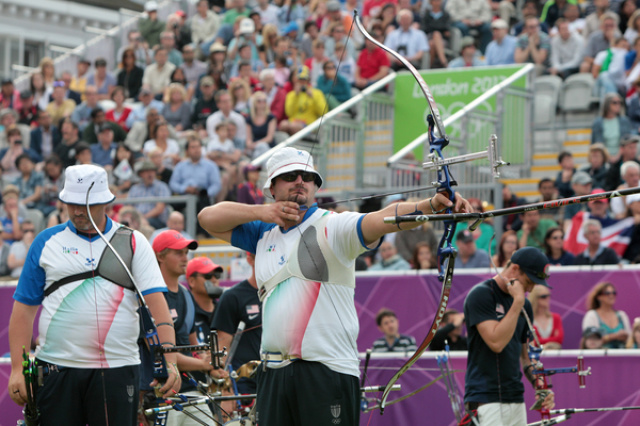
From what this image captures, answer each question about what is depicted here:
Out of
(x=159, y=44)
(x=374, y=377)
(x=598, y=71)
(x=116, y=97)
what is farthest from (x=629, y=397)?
(x=159, y=44)

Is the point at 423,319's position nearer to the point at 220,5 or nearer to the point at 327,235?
the point at 327,235

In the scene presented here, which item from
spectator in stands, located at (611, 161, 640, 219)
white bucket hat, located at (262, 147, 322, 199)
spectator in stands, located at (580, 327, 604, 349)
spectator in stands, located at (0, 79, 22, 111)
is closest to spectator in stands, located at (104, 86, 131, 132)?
spectator in stands, located at (0, 79, 22, 111)

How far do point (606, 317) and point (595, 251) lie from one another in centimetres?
118

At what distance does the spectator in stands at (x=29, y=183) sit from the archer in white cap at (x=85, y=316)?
986cm

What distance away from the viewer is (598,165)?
11727mm

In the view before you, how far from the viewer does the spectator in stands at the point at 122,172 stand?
15.1 meters

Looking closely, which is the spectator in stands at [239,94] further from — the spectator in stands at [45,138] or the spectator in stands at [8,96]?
the spectator in stands at [8,96]

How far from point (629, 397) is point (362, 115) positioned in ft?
24.9

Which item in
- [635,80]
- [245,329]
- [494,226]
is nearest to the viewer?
[245,329]

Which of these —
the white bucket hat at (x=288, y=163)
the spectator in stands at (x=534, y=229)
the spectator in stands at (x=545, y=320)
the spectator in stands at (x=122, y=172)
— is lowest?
the spectator in stands at (x=545, y=320)

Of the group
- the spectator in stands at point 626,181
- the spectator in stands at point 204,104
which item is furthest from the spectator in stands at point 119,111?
the spectator in stands at point 626,181

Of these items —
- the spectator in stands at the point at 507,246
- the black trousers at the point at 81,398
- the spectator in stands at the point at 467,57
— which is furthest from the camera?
the spectator in stands at the point at 467,57

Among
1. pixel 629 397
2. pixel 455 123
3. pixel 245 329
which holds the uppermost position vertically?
pixel 455 123

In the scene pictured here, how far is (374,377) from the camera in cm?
832
